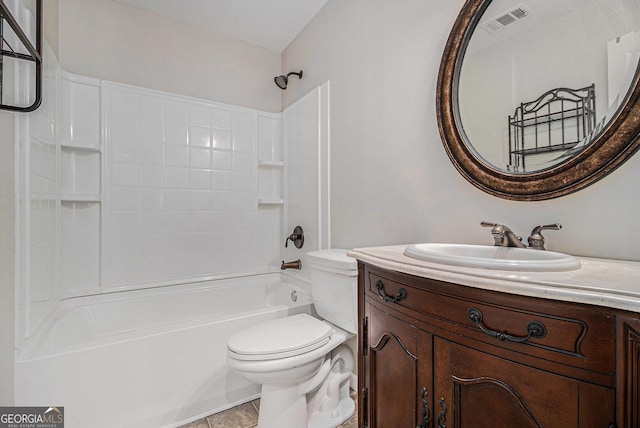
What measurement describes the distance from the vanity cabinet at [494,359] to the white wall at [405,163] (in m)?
0.51

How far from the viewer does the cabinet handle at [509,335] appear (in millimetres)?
583

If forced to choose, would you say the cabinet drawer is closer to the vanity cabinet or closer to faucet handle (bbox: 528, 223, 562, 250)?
the vanity cabinet

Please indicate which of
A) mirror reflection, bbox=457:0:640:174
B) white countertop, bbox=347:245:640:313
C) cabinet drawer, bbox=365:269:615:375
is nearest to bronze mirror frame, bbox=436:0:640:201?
mirror reflection, bbox=457:0:640:174

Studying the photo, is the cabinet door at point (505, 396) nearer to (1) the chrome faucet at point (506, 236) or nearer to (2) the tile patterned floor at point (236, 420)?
(1) the chrome faucet at point (506, 236)

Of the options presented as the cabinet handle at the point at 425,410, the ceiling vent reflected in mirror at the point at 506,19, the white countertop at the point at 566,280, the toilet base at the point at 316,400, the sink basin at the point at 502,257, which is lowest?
the toilet base at the point at 316,400

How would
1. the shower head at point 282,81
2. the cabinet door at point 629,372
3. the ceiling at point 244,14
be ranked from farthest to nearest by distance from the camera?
the shower head at point 282,81 < the ceiling at point 244,14 < the cabinet door at point 629,372

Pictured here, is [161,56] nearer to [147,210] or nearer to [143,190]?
[143,190]

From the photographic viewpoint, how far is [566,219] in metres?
0.96

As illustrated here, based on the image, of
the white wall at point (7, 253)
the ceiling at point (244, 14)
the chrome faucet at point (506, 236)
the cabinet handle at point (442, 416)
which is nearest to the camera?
the cabinet handle at point (442, 416)

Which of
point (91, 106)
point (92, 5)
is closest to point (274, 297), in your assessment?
point (91, 106)

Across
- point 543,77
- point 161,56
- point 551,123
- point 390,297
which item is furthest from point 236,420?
point 161,56

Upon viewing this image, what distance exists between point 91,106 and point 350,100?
69.0 inches

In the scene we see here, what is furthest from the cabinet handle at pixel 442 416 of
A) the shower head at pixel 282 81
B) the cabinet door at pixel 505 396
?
the shower head at pixel 282 81

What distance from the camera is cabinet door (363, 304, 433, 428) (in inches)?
32.2
